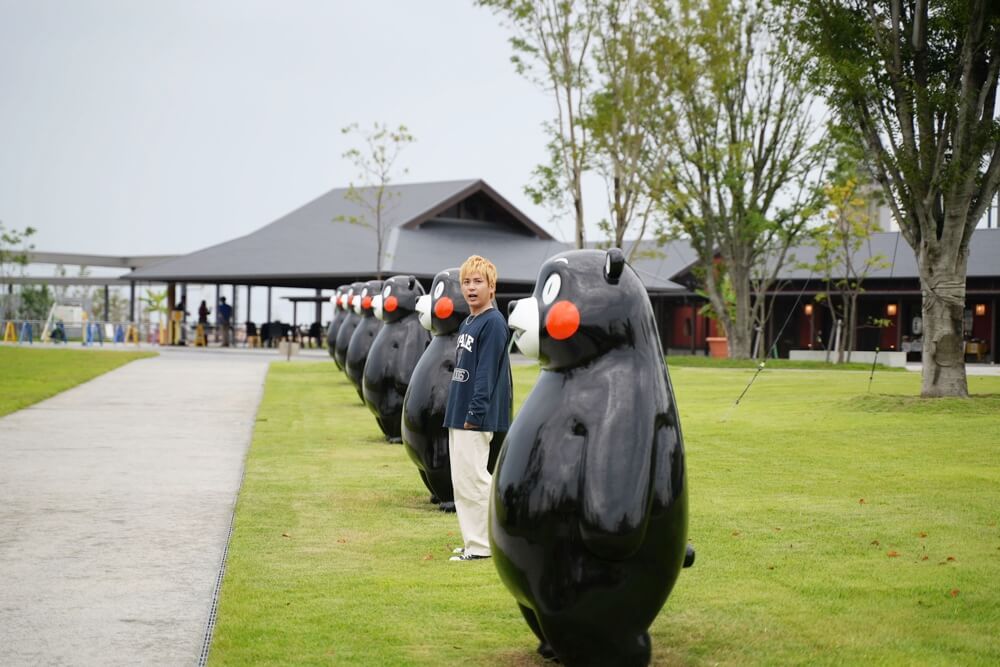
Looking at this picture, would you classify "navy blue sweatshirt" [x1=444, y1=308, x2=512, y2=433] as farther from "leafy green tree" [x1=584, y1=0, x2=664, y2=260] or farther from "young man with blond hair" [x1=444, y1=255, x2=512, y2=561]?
"leafy green tree" [x1=584, y1=0, x2=664, y2=260]

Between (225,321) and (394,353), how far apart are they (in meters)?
33.9

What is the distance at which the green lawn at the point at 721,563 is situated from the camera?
5.20 metres

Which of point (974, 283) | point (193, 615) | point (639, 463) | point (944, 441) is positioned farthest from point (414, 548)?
point (974, 283)

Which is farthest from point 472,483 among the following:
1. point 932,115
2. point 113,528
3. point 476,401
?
point 932,115

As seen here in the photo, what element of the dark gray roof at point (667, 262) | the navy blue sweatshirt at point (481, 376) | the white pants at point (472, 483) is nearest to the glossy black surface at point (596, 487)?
the navy blue sweatshirt at point (481, 376)

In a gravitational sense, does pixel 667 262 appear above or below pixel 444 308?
above

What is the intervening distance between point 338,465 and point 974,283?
1262 inches

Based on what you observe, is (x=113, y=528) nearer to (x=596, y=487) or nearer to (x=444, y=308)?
(x=444, y=308)

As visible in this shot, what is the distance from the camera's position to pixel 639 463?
4453 mm

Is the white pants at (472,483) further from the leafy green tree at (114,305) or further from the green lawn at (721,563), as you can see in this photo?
the leafy green tree at (114,305)

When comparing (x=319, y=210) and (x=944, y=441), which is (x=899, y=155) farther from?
(x=319, y=210)

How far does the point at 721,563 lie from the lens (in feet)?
22.4

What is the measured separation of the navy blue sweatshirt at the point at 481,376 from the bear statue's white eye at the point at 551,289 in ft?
6.13

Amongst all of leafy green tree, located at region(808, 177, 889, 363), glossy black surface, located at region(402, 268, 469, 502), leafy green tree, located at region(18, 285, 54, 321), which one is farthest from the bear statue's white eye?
leafy green tree, located at region(18, 285, 54, 321)
